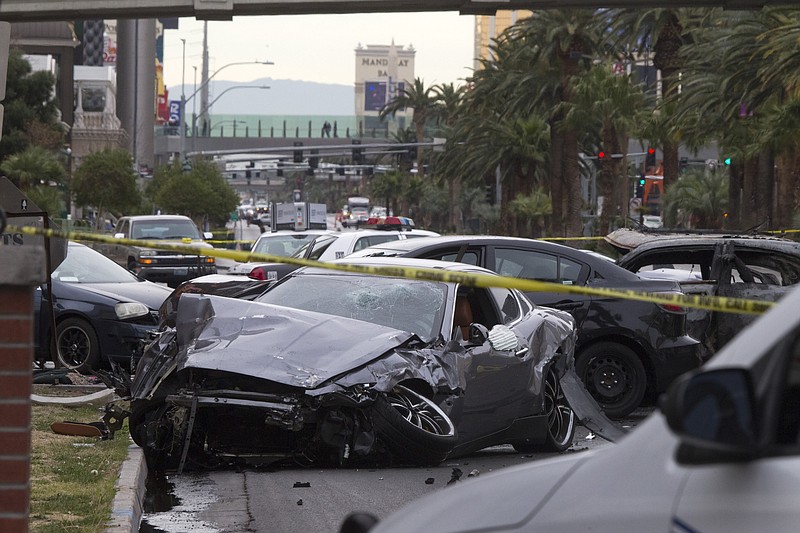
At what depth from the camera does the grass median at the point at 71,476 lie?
6906 mm

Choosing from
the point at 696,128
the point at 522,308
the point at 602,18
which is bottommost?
the point at 522,308

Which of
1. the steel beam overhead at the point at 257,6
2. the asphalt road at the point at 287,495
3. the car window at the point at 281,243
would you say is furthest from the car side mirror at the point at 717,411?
the car window at the point at 281,243

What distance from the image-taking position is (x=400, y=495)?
8.09 m

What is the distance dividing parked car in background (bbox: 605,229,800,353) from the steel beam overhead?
4.70 metres

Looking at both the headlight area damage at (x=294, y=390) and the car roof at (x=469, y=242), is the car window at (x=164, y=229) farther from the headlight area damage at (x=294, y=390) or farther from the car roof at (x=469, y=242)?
Answer: the headlight area damage at (x=294, y=390)

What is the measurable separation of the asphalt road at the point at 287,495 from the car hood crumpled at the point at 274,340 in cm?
75

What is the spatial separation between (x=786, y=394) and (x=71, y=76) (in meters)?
85.6

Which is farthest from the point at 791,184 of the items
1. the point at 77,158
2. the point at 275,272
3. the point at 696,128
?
the point at 77,158

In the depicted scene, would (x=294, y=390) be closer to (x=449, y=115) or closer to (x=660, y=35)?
(x=660, y=35)

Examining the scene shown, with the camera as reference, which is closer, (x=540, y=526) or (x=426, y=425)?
(x=540, y=526)

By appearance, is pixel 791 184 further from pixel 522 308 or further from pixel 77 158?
pixel 77 158

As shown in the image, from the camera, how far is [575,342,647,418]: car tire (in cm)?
1246

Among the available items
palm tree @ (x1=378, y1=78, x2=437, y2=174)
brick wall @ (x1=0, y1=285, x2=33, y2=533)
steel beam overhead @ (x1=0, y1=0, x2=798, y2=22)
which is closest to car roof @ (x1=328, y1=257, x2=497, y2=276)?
brick wall @ (x1=0, y1=285, x2=33, y2=533)

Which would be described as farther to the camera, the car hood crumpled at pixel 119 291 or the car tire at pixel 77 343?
the car hood crumpled at pixel 119 291
